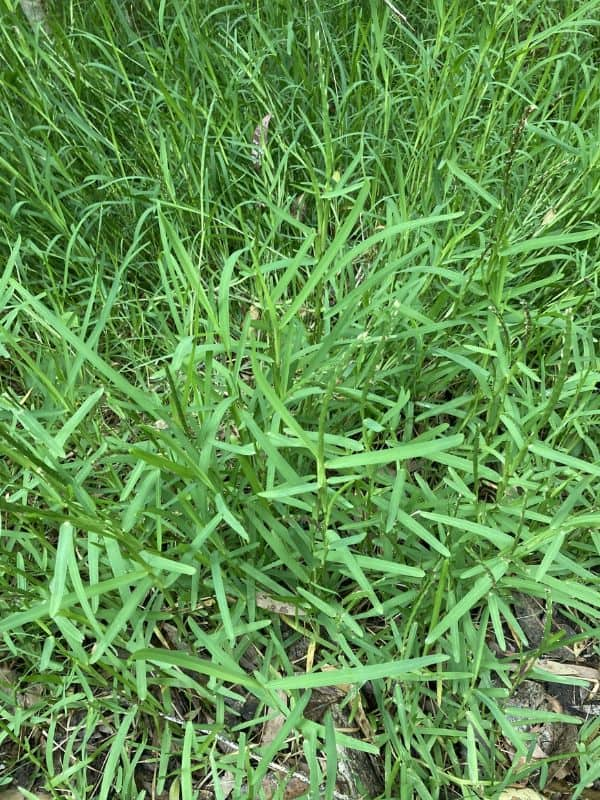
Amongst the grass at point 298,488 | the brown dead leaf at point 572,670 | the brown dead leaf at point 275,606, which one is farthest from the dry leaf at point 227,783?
the brown dead leaf at point 572,670

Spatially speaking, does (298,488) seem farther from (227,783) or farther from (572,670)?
(572,670)

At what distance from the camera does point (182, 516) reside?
1.15 metres

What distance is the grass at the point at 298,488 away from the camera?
98cm

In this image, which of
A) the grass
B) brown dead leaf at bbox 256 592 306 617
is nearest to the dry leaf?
the grass

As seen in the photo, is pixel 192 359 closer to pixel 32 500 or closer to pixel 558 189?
pixel 32 500

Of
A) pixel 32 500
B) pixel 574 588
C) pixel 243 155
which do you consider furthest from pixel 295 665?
pixel 243 155

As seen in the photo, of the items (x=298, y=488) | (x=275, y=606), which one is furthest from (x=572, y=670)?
(x=298, y=488)

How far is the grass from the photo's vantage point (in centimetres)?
98

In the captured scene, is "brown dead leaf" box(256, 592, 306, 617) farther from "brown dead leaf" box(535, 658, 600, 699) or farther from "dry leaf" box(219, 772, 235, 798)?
"brown dead leaf" box(535, 658, 600, 699)

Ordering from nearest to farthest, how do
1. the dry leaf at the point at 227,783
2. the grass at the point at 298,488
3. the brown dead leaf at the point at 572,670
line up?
the grass at the point at 298,488 < the dry leaf at the point at 227,783 < the brown dead leaf at the point at 572,670

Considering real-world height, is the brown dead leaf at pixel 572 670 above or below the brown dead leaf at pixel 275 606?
below

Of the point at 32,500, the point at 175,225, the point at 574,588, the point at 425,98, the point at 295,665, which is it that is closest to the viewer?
the point at 574,588

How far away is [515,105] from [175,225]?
3.08 ft

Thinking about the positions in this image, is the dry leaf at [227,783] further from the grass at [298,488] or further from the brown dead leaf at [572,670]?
A: the brown dead leaf at [572,670]
